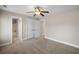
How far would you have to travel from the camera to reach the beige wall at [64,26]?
1.89m

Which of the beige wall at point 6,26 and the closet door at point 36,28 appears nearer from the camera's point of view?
the beige wall at point 6,26

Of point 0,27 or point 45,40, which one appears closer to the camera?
point 0,27

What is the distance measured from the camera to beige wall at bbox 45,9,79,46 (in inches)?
74.4

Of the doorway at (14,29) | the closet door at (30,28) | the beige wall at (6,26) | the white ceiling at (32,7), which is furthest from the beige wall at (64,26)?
the doorway at (14,29)

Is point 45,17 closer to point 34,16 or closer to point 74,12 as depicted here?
point 34,16

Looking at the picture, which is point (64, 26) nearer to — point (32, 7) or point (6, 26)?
point (32, 7)

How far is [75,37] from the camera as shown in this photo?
6.27 feet

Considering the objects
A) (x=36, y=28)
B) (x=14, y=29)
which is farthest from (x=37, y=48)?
(x=14, y=29)

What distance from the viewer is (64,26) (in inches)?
77.8

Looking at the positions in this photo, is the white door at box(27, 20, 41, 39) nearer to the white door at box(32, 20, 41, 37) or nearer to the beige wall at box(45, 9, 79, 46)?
the white door at box(32, 20, 41, 37)

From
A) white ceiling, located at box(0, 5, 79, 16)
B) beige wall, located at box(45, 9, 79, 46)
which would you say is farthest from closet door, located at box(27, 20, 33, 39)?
beige wall, located at box(45, 9, 79, 46)

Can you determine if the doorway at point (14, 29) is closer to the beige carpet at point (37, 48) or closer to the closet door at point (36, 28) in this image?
the beige carpet at point (37, 48)
